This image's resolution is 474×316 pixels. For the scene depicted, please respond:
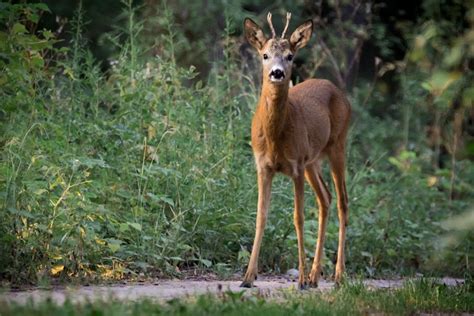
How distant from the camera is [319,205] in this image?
8.75m

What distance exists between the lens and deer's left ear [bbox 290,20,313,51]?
320 inches

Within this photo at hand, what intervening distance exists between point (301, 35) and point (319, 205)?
1.55m

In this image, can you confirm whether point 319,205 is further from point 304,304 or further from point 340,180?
point 304,304

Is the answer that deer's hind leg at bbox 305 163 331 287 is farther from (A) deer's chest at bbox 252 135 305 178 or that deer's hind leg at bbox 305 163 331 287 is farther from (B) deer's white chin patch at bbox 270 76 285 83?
(B) deer's white chin patch at bbox 270 76 285 83

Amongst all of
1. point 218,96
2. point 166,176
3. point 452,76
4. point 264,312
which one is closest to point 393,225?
point 218,96

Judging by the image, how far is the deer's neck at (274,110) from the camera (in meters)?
7.79

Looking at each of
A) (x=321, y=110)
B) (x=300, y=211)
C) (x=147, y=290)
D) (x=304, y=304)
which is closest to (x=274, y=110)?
(x=300, y=211)

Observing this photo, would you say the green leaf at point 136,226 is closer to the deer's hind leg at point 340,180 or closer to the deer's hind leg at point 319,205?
the deer's hind leg at point 319,205

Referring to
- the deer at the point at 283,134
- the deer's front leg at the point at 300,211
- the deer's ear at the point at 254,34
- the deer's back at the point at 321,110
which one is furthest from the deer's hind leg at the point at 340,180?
the deer's ear at the point at 254,34

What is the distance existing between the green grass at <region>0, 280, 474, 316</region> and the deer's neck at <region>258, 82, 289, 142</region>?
1396 millimetres

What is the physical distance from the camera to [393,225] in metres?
10.5

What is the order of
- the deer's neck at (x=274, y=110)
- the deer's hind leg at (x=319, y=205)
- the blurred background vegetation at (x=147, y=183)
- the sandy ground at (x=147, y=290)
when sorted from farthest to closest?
the deer's hind leg at (x=319, y=205) < the deer's neck at (x=274, y=110) < the blurred background vegetation at (x=147, y=183) < the sandy ground at (x=147, y=290)

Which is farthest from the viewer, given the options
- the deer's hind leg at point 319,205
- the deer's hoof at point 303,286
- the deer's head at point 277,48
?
the deer's hind leg at point 319,205

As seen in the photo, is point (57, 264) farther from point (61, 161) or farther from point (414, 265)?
point (414, 265)
